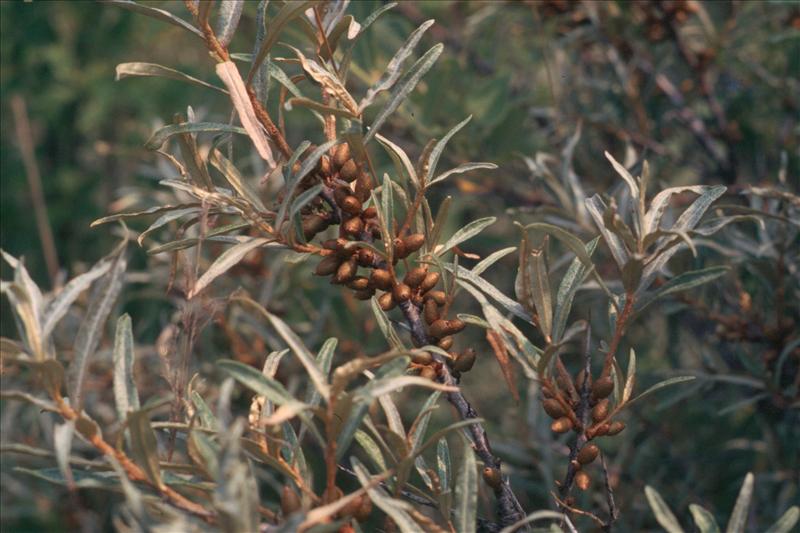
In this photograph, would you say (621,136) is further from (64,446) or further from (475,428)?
(64,446)

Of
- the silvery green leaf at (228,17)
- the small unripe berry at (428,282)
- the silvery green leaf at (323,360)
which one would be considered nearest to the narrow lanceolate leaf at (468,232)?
the small unripe berry at (428,282)

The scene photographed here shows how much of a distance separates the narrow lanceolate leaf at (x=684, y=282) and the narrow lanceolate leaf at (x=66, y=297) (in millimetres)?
411

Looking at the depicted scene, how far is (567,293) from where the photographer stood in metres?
0.72

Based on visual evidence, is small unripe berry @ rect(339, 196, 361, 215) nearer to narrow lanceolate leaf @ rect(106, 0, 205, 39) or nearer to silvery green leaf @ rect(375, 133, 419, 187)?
silvery green leaf @ rect(375, 133, 419, 187)

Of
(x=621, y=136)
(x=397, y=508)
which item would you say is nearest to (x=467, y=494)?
(x=397, y=508)

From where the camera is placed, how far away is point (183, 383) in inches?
29.7

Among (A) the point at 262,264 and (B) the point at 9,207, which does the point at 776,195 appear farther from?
(B) the point at 9,207

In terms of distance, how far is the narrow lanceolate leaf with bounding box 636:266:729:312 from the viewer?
0.72 meters

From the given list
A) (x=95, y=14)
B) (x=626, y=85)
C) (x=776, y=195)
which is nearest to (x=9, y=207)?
(x=95, y=14)

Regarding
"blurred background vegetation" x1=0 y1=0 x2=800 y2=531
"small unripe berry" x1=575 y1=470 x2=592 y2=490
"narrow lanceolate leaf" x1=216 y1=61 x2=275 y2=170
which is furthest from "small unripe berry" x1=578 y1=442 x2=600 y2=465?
"blurred background vegetation" x1=0 y1=0 x2=800 y2=531

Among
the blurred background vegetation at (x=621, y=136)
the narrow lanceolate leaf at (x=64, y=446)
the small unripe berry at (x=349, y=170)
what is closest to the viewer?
the narrow lanceolate leaf at (x=64, y=446)

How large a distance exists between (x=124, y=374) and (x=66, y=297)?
0.07 metres

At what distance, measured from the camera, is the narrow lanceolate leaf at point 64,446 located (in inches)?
21.1

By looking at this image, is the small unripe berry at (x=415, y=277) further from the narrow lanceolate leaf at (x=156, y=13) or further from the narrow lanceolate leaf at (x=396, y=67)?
the narrow lanceolate leaf at (x=156, y=13)
